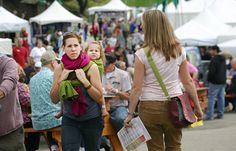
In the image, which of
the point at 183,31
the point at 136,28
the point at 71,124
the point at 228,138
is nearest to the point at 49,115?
the point at 71,124

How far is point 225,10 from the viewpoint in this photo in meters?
29.7

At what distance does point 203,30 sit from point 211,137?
1397 centimetres

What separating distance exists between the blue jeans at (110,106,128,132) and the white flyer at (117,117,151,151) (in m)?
2.67

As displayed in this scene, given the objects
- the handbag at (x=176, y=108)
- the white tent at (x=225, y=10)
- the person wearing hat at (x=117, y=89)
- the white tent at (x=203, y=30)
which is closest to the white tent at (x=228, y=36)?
the white tent at (x=203, y=30)

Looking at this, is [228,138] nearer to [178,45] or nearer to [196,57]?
[178,45]

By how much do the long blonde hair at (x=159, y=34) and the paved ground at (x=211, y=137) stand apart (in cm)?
489

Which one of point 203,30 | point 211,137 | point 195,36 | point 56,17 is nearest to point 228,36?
point 195,36

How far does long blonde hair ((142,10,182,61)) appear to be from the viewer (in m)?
6.44

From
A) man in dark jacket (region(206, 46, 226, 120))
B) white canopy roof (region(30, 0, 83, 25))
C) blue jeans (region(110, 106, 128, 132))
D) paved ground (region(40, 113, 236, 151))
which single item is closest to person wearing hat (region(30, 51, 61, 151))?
blue jeans (region(110, 106, 128, 132))

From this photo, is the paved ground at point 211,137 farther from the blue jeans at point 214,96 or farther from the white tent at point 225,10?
the white tent at point 225,10

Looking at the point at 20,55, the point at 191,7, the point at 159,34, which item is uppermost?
the point at 159,34

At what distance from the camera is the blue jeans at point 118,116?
31.5 ft

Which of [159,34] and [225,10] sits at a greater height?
[159,34]

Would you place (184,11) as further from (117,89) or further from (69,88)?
(69,88)
